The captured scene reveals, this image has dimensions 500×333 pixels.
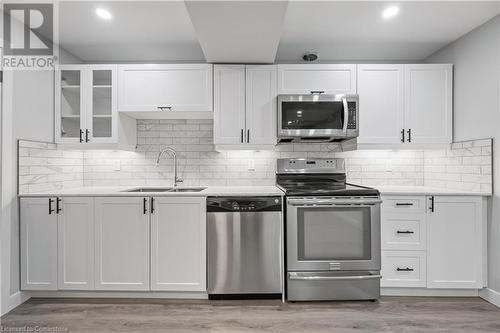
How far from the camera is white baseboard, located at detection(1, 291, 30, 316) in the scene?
2299mm

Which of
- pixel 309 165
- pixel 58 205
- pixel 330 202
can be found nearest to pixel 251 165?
pixel 309 165

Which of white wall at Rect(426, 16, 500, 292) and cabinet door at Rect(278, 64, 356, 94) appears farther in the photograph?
cabinet door at Rect(278, 64, 356, 94)

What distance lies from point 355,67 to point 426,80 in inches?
29.3

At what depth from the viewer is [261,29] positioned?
221 cm

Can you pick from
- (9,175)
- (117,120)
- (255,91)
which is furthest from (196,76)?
(9,175)

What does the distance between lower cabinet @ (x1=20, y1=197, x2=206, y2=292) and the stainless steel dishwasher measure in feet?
0.38

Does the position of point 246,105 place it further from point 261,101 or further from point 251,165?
point 251,165

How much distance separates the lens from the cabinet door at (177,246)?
250 centimetres

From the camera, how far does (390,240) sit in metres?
2.58

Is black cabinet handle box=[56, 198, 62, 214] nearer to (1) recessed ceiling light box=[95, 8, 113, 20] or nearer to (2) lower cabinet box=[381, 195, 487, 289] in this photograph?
(1) recessed ceiling light box=[95, 8, 113, 20]

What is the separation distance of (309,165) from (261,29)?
5.16 ft

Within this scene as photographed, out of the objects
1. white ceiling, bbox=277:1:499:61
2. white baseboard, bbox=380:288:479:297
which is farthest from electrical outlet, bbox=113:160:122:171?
white baseboard, bbox=380:288:479:297

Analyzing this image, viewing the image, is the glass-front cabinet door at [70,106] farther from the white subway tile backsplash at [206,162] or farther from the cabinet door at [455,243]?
the cabinet door at [455,243]

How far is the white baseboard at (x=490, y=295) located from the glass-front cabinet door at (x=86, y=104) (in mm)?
3818
